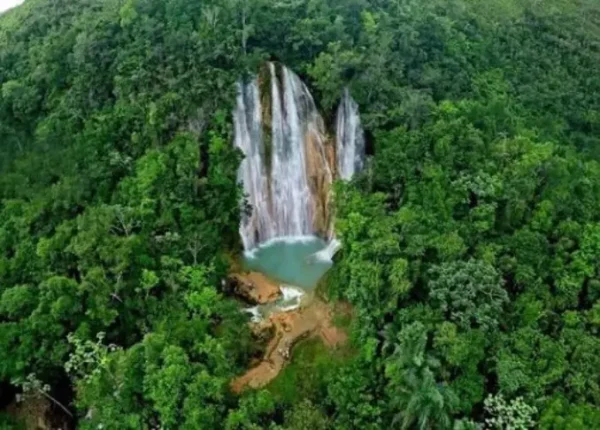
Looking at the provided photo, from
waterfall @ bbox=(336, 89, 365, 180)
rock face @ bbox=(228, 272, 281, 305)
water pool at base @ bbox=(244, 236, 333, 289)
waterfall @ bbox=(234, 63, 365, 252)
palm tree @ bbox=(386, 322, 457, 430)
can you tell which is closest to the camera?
palm tree @ bbox=(386, 322, 457, 430)

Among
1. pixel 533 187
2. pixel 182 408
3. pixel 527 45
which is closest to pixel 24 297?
pixel 182 408

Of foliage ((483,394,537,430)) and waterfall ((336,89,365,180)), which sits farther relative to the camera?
waterfall ((336,89,365,180))

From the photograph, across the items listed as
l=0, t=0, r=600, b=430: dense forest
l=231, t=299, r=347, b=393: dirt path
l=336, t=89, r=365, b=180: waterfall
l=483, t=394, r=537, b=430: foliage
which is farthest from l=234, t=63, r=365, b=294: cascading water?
l=483, t=394, r=537, b=430: foliage

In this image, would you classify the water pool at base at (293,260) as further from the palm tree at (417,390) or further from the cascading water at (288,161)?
the palm tree at (417,390)

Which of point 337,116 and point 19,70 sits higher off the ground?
point 19,70

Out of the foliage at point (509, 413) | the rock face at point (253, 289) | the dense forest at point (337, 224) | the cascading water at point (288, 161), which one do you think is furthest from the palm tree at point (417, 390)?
the cascading water at point (288, 161)

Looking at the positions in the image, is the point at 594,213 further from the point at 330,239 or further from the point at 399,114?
the point at 330,239

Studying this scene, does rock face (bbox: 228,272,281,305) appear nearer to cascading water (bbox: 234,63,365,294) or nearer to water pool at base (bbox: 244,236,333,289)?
water pool at base (bbox: 244,236,333,289)
